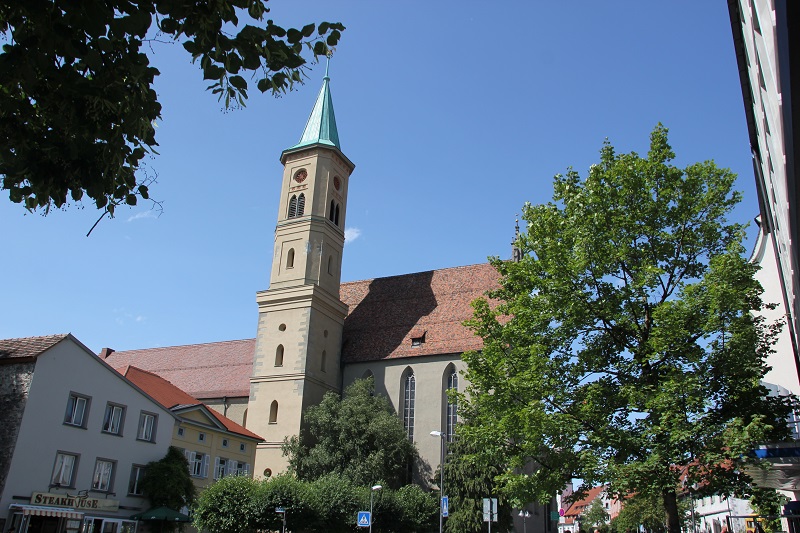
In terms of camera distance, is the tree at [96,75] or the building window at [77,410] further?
the building window at [77,410]

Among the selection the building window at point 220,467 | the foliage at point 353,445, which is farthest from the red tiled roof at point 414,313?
the building window at point 220,467

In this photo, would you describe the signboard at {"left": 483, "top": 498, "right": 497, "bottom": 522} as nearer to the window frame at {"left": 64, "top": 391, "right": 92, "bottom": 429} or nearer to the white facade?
the white facade

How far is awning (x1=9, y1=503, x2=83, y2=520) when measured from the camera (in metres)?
22.3

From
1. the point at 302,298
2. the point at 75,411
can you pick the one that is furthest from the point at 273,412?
the point at 75,411

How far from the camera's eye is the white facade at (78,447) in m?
23.1

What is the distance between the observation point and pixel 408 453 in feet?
128

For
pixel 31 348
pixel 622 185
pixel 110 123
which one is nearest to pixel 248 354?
pixel 31 348

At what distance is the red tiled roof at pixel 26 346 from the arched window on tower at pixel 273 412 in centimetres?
1824

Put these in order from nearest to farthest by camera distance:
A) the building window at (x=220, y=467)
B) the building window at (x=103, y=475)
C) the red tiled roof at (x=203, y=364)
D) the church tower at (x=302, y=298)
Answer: the building window at (x=103, y=475), the building window at (x=220, y=467), the church tower at (x=302, y=298), the red tiled roof at (x=203, y=364)

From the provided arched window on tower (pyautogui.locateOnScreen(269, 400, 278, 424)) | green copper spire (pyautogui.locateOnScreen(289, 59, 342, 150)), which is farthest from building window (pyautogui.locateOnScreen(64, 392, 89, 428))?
green copper spire (pyautogui.locateOnScreen(289, 59, 342, 150))

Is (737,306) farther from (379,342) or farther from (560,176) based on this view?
(379,342)

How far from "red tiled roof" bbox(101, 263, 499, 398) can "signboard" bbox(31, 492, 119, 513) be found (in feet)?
62.1

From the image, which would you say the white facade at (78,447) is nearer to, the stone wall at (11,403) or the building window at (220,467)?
A: the stone wall at (11,403)

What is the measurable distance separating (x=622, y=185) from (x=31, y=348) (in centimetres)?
2140
